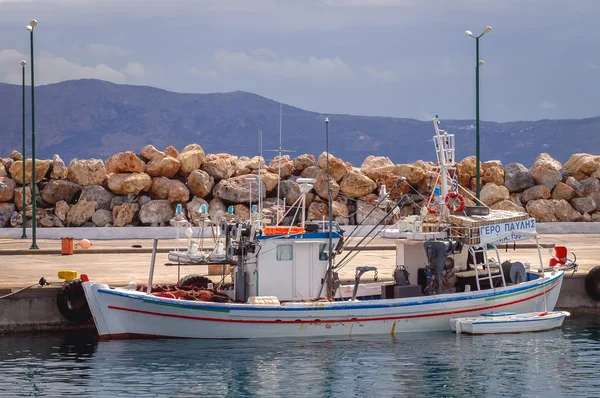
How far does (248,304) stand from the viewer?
2553 cm

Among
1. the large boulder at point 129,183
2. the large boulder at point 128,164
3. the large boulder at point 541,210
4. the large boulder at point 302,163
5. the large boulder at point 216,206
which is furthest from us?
the large boulder at point 541,210

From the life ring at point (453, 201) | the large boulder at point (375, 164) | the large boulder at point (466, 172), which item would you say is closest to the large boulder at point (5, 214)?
the large boulder at point (375, 164)

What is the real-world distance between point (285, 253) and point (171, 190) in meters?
28.7

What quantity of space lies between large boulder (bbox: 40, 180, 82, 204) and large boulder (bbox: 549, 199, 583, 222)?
26942 millimetres

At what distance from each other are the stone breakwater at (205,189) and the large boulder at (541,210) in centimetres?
6

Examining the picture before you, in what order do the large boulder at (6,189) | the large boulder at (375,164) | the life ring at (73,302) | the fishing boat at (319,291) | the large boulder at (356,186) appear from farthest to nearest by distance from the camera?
the large boulder at (375,164) → the large boulder at (356,186) → the large boulder at (6,189) → the life ring at (73,302) → the fishing boat at (319,291)

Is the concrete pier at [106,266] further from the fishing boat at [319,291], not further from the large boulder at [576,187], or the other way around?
the large boulder at [576,187]

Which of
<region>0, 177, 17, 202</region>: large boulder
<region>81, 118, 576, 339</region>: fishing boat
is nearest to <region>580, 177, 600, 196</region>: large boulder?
<region>0, 177, 17, 202</region>: large boulder

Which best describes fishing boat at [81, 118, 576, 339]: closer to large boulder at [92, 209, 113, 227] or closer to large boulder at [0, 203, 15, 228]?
large boulder at [92, 209, 113, 227]

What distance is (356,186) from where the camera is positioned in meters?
56.0

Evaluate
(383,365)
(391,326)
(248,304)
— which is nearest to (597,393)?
(383,365)

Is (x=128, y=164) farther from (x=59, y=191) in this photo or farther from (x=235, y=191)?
(x=235, y=191)

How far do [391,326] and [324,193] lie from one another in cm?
2819

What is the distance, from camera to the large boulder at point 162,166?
181 ft
